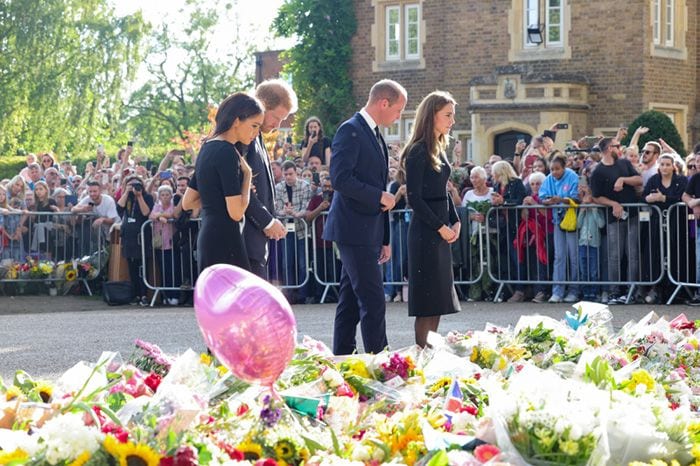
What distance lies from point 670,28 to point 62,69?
22539 mm

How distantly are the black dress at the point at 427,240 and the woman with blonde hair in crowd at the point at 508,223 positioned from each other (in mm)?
7471

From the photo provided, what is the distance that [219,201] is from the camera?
7.50m

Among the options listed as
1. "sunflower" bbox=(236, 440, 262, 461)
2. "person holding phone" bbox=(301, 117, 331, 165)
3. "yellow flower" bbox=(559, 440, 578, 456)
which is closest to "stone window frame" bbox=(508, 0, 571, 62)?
"person holding phone" bbox=(301, 117, 331, 165)

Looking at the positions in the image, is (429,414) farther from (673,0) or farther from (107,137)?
(107,137)

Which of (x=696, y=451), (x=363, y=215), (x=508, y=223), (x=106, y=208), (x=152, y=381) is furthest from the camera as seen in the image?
(x=106, y=208)

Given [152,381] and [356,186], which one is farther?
[356,186]

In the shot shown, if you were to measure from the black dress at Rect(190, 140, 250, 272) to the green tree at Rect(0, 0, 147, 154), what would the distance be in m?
39.8

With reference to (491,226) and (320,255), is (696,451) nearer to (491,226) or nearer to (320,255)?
(491,226)

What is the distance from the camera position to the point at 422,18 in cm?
3734

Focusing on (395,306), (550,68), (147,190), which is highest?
(550,68)

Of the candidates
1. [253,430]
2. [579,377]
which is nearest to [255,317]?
[253,430]

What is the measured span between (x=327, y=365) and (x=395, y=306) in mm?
10125

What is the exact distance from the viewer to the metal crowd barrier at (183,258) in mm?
17250

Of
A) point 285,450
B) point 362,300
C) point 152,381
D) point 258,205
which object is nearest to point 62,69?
point 362,300
